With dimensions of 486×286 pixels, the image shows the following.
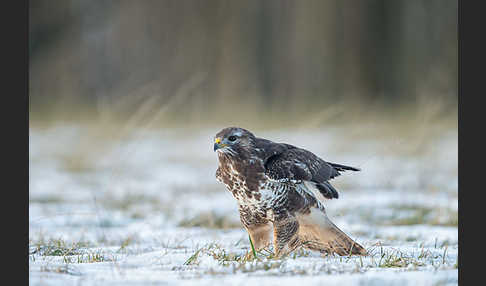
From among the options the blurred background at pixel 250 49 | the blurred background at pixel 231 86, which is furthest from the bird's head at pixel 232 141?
the blurred background at pixel 250 49

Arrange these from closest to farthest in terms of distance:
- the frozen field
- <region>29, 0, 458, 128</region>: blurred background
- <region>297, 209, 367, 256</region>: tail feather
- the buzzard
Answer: the frozen field, the buzzard, <region>297, 209, 367, 256</region>: tail feather, <region>29, 0, 458, 128</region>: blurred background

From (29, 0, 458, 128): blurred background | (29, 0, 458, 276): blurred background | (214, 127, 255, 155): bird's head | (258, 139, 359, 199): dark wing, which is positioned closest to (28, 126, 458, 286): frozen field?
(29, 0, 458, 276): blurred background

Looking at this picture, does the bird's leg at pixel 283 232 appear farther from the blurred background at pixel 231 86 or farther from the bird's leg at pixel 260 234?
the blurred background at pixel 231 86

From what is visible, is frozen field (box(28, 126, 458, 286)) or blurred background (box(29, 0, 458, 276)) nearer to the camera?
frozen field (box(28, 126, 458, 286))

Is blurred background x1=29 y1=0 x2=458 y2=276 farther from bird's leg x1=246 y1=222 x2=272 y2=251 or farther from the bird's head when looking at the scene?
the bird's head

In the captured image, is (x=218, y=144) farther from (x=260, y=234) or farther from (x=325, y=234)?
(x=325, y=234)

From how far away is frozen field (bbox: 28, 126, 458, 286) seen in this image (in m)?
3.69

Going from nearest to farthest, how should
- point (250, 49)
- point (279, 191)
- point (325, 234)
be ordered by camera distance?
1. point (279, 191)
2. point (325, 234)
3. point (250, 49)

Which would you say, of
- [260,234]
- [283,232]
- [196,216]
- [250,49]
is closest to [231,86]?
[250,49]

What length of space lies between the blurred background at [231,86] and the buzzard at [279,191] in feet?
11.6

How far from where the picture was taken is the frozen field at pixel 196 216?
3691 millimetres

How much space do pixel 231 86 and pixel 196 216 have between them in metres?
11.7

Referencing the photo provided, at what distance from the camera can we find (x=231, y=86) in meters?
18.1

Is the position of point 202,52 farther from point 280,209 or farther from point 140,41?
point 280,209
